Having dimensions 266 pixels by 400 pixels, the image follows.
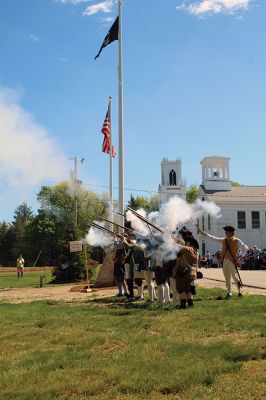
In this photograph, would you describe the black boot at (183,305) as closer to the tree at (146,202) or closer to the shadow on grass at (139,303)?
the shadow on grass at (139,303)

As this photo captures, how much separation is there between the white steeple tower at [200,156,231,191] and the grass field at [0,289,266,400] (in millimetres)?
58006

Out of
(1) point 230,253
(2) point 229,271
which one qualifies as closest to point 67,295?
(2) point 229,271

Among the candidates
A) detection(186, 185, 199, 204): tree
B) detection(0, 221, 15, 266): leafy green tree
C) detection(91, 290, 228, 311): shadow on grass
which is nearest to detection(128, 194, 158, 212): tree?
detection(186, 185, 199, 204): tree

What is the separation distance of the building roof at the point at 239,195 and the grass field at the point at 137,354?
53489mm

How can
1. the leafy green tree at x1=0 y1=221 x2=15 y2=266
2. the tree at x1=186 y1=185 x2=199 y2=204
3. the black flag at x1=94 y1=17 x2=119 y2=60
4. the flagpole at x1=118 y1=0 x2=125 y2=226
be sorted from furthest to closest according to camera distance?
1. the tree at x1=186 y1=185 x2=199 y2=204
2. the leafy green tree at x1=0 y1=221 x2=15 y2=266
3. the black flag at x1=94 y1=17 x2=119 y2=60
4. the flagpole at x1=118 y1=0 x2=125 y2=226

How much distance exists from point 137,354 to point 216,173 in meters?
64.9

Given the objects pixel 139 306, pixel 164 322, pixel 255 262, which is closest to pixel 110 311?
pixel 139 306

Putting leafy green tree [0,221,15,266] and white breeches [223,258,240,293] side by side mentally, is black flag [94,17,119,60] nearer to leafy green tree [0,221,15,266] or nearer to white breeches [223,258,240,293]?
white breeches [223,258,240,293]

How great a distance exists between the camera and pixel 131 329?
909 cm

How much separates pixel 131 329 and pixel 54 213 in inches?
3198

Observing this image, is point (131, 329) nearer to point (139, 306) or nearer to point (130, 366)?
point (130, 366)

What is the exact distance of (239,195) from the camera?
6619 centimetres

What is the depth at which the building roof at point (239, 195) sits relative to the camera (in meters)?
64.0

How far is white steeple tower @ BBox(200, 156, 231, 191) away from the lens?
68750 mm
